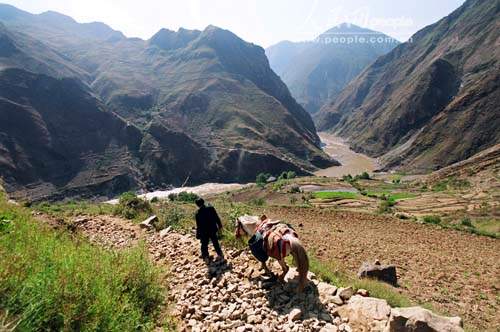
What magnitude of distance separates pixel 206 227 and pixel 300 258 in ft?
9.22

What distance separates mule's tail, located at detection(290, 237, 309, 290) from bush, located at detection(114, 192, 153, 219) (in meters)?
9.76

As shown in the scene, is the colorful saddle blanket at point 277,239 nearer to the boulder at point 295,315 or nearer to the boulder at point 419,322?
the boulder at point 295,315

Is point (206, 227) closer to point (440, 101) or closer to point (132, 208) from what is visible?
point (132, 208)

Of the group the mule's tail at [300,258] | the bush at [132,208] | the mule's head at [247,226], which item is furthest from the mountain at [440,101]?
the mule's tail at [300,258]

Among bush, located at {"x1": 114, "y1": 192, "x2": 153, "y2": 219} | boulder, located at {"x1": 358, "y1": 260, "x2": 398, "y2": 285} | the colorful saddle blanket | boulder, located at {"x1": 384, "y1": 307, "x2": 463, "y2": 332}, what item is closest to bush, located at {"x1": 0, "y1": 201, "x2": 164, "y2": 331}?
the colorful saddle blanket

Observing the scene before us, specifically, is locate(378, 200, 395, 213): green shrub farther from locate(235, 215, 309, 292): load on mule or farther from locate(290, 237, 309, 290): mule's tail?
locate(290, 237, 309, 290): mule's tail

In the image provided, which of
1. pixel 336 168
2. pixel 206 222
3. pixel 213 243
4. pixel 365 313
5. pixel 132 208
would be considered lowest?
pixel 336 168

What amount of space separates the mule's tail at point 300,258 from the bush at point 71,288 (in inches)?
100

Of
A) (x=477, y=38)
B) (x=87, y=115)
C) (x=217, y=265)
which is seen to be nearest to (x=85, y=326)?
(x=217, y=265)

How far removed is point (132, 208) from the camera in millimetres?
14961

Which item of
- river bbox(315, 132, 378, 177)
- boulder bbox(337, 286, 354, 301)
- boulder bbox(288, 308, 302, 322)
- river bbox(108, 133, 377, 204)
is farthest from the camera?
river bbox(315, 132, 378, 177)

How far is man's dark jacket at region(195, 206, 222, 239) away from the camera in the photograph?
26.2ft

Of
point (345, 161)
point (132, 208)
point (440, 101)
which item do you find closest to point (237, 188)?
point (345, 161)

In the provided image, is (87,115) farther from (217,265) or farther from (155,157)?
(217,265)
